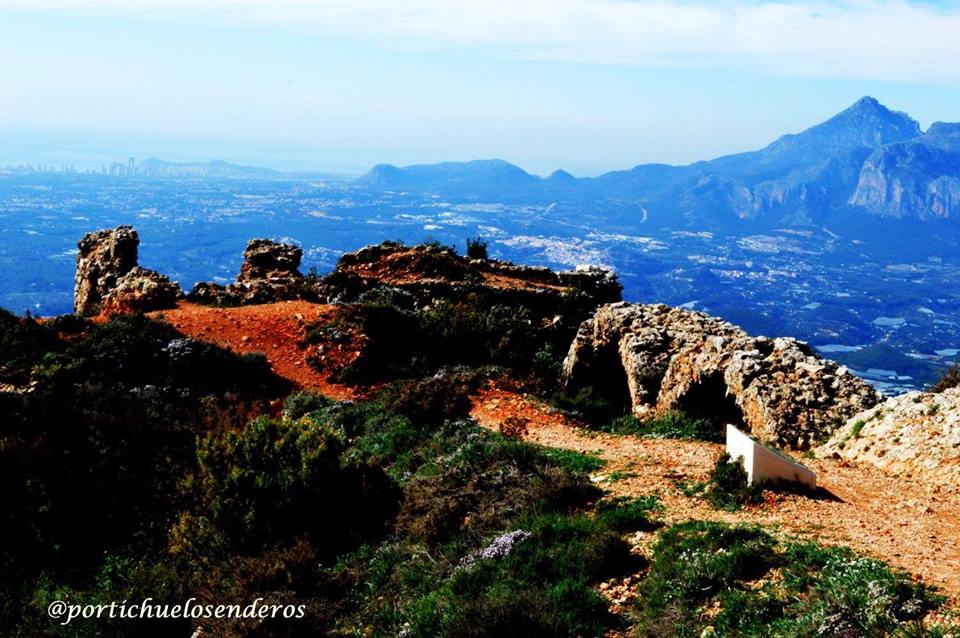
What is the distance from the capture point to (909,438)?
40.7ft

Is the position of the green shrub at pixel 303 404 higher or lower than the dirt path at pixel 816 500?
lower

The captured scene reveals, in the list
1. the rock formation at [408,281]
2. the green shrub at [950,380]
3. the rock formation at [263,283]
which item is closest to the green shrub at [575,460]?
the green shrub at [950,380]

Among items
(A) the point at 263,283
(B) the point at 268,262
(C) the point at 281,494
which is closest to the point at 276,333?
(A) the point at 263,283

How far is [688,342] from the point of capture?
1831 cm

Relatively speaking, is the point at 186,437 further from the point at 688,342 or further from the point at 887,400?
the point at 887,400

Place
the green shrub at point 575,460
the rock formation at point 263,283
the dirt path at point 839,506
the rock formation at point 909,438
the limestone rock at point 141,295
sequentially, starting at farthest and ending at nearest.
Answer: the rock formation at point 263,283, the limestone rock at point 141,295, the green shrub at point 575,460, the rock formation at point 909,438, the dirt path at point 839,506

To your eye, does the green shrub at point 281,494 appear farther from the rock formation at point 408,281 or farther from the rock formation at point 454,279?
the rock formation at point 454,279

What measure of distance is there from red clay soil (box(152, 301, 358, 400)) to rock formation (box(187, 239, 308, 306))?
61.5 inches

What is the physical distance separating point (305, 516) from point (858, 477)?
8573 millimetres

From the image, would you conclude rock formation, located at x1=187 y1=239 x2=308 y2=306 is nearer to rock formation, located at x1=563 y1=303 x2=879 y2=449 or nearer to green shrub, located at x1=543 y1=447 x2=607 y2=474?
rock formation, located at x1=563 y1=303 x2=879 y2=449

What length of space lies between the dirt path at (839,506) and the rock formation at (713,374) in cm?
186

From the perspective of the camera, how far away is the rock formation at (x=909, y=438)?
37.9 feet

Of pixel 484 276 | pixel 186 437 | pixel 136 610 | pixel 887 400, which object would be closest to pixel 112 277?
pixel 484 276

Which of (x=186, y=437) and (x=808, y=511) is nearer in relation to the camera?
(x=808, y=511)
